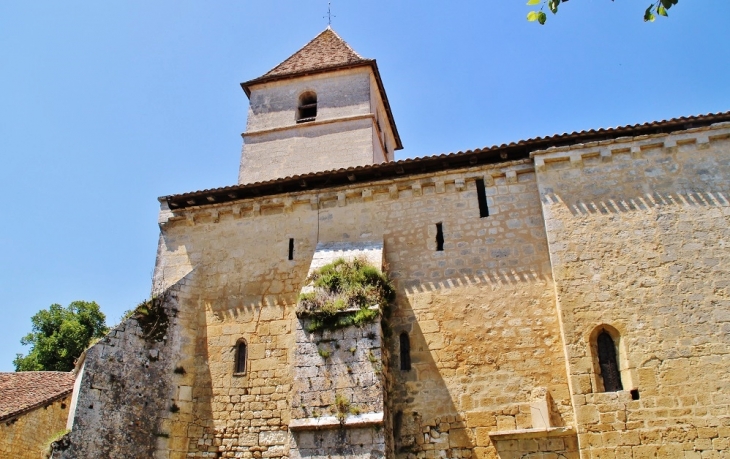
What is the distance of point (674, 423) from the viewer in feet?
26.8

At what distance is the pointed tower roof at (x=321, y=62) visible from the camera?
1803cm

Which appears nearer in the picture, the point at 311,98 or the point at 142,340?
the point at 142,340

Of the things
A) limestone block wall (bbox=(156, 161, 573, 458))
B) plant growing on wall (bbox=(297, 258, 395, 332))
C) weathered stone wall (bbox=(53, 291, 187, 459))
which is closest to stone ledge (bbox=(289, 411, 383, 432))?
limestone block wall (bbox=(156, 161, 573, 458))

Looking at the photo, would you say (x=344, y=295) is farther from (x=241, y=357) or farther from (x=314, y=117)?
(x=314, y=117)

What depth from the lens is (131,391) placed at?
33.3 feet

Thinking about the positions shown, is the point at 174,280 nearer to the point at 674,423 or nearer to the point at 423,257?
the point at 423,257

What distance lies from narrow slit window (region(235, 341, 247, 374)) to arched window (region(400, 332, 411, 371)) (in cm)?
279

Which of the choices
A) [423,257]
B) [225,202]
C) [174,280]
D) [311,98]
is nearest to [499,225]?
[423,257]

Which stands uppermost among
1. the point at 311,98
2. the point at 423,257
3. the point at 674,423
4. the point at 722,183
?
the point at 311,98

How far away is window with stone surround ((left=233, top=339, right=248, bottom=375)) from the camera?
10756 mm

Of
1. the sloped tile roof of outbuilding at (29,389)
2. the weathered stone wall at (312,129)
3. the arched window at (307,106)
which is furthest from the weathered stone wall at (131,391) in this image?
the arched window at (307,106)

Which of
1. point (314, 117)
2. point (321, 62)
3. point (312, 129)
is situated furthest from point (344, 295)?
point (321, 62)

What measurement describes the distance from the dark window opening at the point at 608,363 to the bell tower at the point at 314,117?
8.69 metres

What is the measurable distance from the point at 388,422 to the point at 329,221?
13.3 feet
